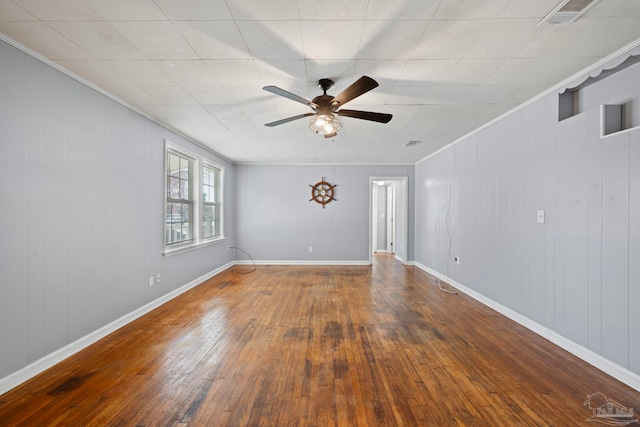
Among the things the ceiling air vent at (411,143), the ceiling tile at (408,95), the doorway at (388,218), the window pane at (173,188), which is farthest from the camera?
the doorway at (388,218)

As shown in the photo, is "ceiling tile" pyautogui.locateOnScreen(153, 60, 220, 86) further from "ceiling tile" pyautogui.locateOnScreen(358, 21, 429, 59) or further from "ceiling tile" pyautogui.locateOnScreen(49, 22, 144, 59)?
"ceiling tile" pyautogui.locateOnScreen(358, 21, 429, 59)

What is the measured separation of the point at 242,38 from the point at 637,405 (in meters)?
3.57

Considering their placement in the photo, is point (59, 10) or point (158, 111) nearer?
point (59, 10)

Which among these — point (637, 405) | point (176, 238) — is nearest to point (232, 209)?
point (176, 238)

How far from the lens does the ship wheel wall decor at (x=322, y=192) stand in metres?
6.48

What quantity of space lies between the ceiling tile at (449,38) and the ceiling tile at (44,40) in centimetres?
253

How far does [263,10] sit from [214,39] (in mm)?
490

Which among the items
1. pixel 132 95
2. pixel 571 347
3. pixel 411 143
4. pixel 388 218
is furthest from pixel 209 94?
pixel 388 218

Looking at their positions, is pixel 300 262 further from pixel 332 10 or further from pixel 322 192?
pixel 332 10

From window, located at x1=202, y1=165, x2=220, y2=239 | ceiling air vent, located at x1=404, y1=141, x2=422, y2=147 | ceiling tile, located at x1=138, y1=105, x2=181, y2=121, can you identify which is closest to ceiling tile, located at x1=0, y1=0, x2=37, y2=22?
ceiling tile, located at x1=138, y1=105, x2=181, y2=121

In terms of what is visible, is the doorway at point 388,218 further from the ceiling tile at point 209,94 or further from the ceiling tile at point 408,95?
the ceiling tile at point 209,94

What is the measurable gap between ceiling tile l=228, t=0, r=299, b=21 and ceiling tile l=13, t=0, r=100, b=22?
890 mm

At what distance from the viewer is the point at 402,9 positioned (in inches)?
64.2

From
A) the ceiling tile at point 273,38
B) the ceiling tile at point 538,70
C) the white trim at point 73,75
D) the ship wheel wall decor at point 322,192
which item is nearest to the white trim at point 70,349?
the white trim at point 73,75
